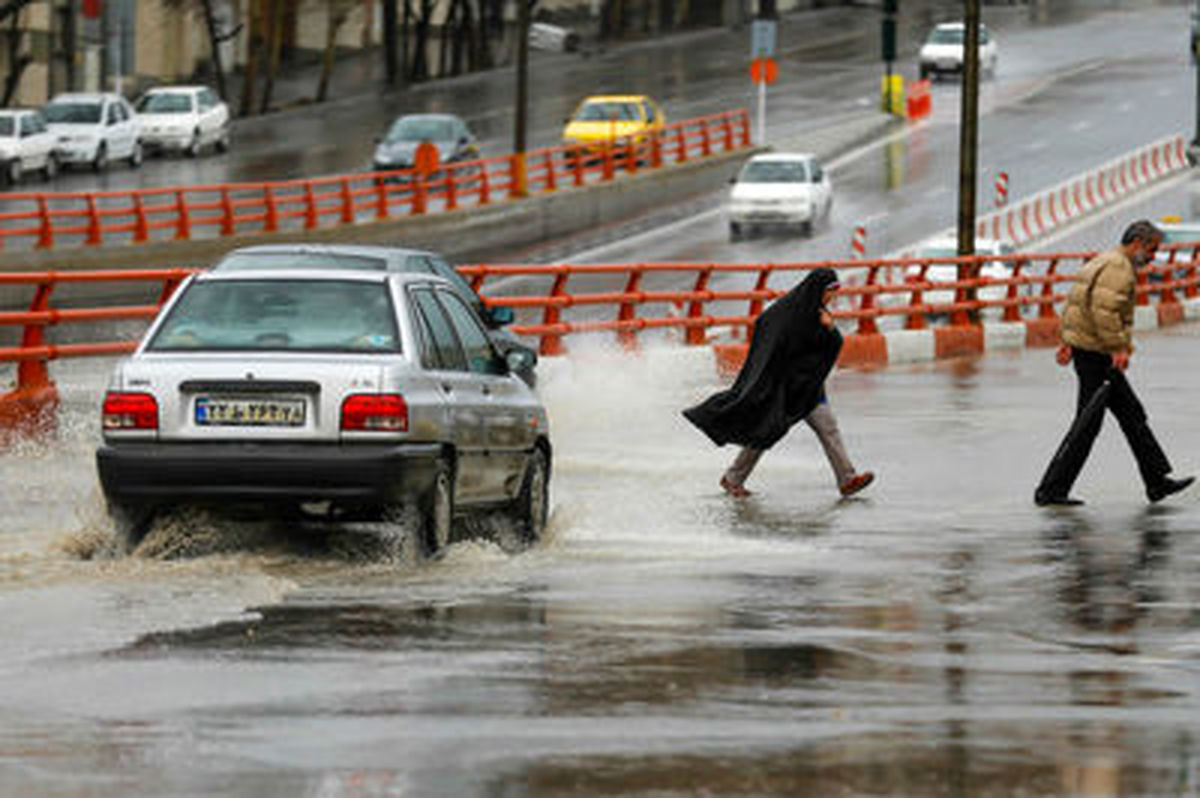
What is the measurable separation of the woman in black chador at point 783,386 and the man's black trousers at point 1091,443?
1165mm

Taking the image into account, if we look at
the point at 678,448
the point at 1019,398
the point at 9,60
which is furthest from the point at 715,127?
the point at 678,448

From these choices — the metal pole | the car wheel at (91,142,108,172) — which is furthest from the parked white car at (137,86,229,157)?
the metal pole

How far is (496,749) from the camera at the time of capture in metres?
9.21

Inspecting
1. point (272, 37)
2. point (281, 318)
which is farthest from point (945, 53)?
point (281, 318)

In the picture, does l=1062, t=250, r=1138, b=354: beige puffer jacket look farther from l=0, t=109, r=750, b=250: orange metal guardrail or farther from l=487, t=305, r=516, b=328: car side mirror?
l=0, t=109, r=750, b=250: orange metal guardrail

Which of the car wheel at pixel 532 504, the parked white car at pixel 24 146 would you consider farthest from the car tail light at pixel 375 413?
the parked white car at pixel 24 146

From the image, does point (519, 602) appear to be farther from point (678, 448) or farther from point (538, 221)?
point (538, 221)

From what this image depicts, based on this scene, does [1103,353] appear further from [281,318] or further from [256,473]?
[256,473]

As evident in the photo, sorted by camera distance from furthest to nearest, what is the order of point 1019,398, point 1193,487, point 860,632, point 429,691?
point 1019,398
point 1193,487
point 860,632
point 429,691

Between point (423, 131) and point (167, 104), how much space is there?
31.9 feet

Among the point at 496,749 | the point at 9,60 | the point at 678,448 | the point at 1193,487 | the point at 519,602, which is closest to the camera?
the point at 496,749

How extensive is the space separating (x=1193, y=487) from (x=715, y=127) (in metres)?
65.2

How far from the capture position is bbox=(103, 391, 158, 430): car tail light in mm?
13766

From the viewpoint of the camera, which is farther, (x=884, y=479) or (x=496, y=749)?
(x=884, y=479)
